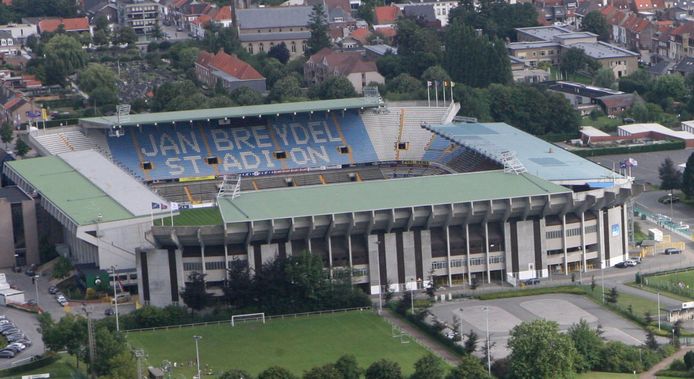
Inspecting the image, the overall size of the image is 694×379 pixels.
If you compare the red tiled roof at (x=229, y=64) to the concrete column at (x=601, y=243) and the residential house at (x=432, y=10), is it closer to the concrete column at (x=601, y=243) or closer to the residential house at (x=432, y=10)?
the residential house at (x=432, y=10)

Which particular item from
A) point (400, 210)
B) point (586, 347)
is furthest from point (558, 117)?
point (586, 347)

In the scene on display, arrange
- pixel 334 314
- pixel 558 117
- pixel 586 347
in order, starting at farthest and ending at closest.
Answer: pixel 558 117 → pixel 334 314 → pixel 586 347

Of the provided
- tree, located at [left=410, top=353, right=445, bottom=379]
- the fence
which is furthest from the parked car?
tree, located at [left=410, top=353, right=445, bottom=379]

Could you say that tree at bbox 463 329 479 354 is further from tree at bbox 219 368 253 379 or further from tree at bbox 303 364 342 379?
tree at bbox 219 368 253 379

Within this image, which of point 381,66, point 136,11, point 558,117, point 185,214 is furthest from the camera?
point 136,11

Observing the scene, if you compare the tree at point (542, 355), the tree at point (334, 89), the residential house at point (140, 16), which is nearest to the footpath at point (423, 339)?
the tree at point (542, 355)

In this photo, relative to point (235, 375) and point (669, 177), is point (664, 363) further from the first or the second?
point (669, 177)

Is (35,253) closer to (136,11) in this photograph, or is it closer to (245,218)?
(245,218)
